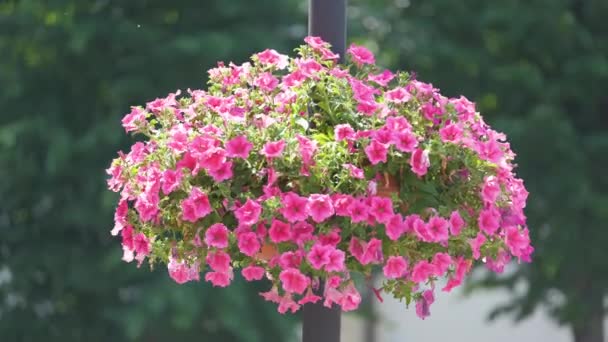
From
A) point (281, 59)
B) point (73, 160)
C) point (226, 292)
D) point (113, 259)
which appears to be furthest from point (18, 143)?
point (281, 59)

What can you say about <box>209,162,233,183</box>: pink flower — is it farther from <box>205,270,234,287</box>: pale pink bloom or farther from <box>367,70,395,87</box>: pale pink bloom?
<box>367,70,395,87</box>: pale pink bloom

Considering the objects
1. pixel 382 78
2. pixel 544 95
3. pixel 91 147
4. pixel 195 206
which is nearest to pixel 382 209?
pixel 195 206

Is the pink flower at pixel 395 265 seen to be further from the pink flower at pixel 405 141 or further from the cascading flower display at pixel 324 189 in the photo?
the pink flower at pixel 405 141

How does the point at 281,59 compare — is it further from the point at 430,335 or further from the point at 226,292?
the point at 430,335

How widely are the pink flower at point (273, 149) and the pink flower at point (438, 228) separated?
35 centimetres

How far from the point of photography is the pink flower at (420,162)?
2.17 m

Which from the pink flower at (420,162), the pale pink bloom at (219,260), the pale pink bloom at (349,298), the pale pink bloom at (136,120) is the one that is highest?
the pale pink bloom at (136,120)

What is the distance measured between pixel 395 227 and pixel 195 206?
42 cm

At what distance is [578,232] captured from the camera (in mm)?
7387

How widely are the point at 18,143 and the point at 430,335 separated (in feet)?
18.7

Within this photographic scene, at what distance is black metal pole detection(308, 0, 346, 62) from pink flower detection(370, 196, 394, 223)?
0.50 metres

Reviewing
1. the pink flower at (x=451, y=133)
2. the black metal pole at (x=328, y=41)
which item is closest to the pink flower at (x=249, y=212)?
the black metal pole at (x=328, y=41)

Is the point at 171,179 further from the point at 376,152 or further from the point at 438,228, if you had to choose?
the point at 438,228

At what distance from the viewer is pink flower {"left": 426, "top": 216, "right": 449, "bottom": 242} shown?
84.7 inches
